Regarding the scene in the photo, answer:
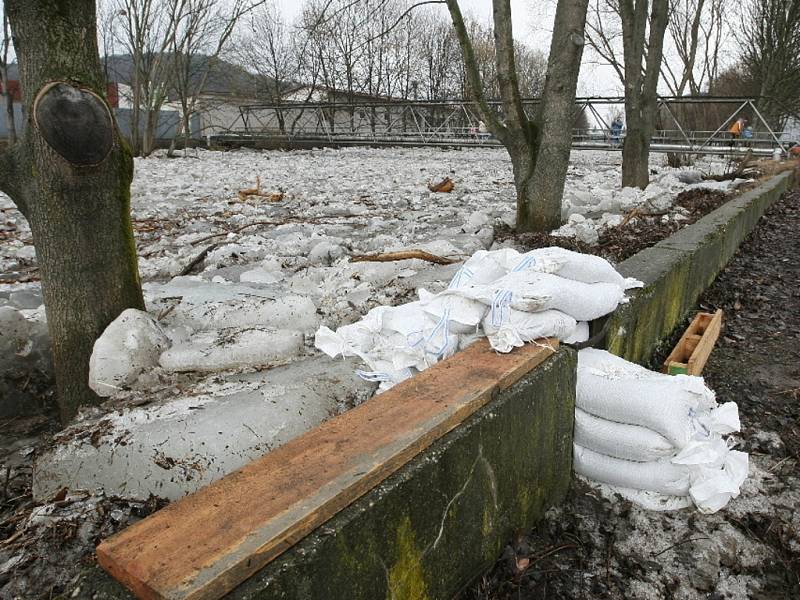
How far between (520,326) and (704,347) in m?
1.60

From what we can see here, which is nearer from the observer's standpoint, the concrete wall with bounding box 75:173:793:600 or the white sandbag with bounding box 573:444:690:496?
the concrete wall with bounding box 75:173:793:600

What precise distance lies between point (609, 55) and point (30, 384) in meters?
22.3

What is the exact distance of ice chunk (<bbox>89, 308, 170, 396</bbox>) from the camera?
191 cm

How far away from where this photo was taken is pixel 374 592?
1.04 m

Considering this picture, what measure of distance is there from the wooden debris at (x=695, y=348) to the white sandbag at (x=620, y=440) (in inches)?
35.9

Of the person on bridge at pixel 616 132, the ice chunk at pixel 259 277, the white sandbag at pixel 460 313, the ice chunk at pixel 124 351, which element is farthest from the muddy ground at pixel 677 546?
the person on bridge at pixel 616 132

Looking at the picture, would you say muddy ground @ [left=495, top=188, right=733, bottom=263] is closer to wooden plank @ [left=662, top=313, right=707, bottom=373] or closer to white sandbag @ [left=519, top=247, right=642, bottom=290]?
wooden plank @ [left=662, top=313, right=707, bottom=373]

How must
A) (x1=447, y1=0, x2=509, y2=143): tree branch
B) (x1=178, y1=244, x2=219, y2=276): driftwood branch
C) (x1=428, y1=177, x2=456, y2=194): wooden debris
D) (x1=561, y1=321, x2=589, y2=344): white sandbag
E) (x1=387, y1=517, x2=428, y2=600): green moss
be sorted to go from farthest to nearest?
(x1=428, y1=177, x2=456, y2=194): wooden debris → (x1=447, y1=0, x2=509, y2=143): tree branch → (x1=178, y1=244, x2=219, y2=276): driftwood branch → (x1=561, y1=321, x2=589, y2=344): white sandbag → (x1=387, y1=517, x2=428, y2=600): green moss

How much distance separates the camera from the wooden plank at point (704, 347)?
2.66 metres

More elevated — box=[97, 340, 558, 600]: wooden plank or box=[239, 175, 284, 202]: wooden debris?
box=[239, 175, 284, 202]: wooden debris

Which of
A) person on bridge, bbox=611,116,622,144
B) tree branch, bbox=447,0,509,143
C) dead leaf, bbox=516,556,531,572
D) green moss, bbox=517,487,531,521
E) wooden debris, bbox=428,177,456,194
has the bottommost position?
dead leaf, bbox=516,556,531,572

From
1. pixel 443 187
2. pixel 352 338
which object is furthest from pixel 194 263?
pixel 443 187

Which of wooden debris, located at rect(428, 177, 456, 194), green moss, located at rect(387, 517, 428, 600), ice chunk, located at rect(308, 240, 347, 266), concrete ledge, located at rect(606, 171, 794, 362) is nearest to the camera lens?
green moss, located at rect(387, 517, 428, 600)

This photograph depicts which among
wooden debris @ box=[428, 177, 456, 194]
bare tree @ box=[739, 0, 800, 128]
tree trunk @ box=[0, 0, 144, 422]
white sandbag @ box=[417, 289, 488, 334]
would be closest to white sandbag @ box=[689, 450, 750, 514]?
white sandbag @ box=[417, 289, 488, 334]
